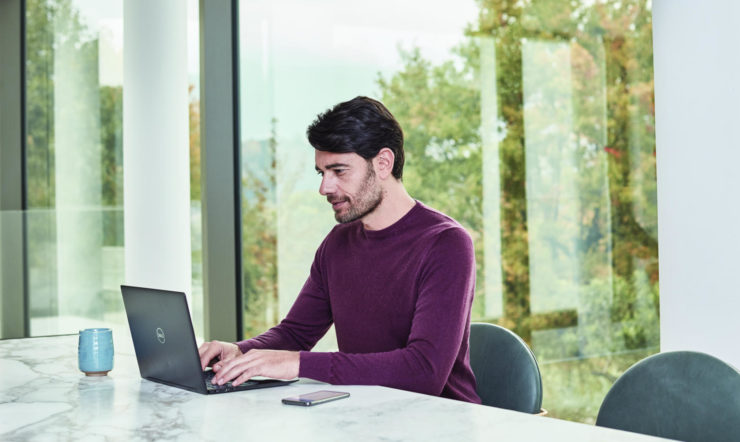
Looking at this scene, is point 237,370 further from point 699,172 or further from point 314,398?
point 699,172

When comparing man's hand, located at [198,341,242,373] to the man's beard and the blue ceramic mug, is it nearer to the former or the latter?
the blue ceramic mug

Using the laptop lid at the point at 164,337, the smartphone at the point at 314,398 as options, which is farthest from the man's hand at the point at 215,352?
the smartphone at the point at 314,398

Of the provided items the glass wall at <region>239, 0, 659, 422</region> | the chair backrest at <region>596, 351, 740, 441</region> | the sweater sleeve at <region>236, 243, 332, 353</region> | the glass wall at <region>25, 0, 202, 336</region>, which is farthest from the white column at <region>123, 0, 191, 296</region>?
the chair backrest at <region>596, 351, 740, 441</region>

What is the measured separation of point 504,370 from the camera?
2.10 meters

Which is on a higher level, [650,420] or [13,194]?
[13,194]

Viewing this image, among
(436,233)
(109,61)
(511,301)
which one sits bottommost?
(511,301)

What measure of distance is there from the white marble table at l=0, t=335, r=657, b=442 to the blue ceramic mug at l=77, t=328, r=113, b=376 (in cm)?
4

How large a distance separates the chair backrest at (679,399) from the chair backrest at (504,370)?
0.29 metres

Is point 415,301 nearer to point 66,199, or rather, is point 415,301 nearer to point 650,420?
point 650,420

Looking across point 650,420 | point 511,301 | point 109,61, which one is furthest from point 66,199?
point 650,420

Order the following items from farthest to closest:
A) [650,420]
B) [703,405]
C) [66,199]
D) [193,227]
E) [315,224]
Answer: [66,199] → [315,224] → [193,227] → [650,420] → [703,405]

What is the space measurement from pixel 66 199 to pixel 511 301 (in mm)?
2399

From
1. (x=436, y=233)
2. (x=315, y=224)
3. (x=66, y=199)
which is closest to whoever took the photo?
(x=436, y=233)

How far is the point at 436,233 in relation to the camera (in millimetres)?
2072
